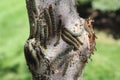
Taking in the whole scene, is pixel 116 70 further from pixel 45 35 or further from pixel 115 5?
pixel 45 35

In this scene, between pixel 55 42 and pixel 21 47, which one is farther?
pixel 21 47

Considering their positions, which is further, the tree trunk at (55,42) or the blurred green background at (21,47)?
the blurred green background at (21,47)

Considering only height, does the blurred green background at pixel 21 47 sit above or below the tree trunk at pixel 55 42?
below

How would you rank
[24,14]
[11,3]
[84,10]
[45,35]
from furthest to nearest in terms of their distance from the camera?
1. [11,3]
2. [24,14]
3. [84,10]
4. [45,35]

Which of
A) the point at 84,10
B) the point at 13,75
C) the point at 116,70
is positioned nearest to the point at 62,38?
A: the point at 116,70

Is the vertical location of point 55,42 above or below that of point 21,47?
above
